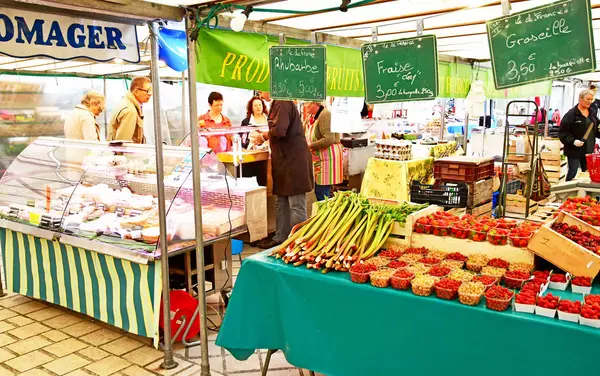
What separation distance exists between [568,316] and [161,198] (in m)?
2.80

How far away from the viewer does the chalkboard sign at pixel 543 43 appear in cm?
274

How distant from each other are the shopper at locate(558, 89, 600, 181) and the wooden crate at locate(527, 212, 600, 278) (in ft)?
22.6

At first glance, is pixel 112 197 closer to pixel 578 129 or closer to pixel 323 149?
pixel 323 149

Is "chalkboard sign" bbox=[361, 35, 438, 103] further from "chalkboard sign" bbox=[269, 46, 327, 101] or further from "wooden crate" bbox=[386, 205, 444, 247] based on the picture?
"wooden crate" bbox=[386, 205, 444, 247]

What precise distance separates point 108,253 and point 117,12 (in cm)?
191

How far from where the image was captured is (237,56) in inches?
168

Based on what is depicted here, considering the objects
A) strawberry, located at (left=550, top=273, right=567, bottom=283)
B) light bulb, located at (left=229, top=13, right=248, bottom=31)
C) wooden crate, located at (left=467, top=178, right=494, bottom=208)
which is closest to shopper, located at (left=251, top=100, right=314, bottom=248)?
wooden crate, located at (left=467, top=178, right=494, bottom=208)

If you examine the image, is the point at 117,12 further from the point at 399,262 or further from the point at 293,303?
the point at 399,262

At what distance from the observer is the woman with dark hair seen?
8.20m

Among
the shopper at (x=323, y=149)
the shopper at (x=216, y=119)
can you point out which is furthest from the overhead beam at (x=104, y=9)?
the shopper at (x=323, y=149)

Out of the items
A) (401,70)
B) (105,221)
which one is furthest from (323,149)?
(401,70)

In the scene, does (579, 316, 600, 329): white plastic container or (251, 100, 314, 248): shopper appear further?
(251, 100, 314, 248): shopper

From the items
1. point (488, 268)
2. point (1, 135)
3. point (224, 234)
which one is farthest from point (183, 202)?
point (1, 135)

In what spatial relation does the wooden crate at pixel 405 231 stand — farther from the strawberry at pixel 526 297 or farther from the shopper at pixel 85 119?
the shopper at pixel 85 119
